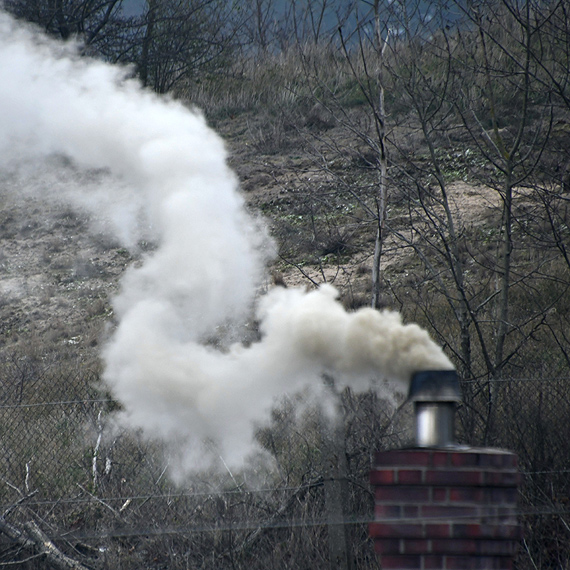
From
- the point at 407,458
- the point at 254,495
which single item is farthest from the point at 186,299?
the point at 407,458

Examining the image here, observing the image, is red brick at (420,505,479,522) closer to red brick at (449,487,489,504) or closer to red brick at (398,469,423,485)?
red brick at (449,487,489,504)

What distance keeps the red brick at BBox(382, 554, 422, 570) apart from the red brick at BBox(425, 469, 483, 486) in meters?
0.44

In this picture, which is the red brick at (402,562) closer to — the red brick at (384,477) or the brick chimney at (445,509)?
the brick chimney at (445,509)

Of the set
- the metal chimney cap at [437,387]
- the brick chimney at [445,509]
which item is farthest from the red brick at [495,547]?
the metal chimney cap at [437,387]

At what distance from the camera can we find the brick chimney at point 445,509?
3.63 metres

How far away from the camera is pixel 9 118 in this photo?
27.3 ft

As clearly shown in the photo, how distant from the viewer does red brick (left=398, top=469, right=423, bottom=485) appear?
11.9ft

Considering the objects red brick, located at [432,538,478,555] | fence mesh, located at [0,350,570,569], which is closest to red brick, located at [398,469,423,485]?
red brick, located at [432,538,478,555]

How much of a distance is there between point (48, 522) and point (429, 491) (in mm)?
4032

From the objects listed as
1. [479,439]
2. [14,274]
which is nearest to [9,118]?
[479,439]

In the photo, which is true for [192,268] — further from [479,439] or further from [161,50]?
[161,50]

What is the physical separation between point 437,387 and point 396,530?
830 mm

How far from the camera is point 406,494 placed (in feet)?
12.0

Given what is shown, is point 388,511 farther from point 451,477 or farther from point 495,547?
point 495,547
